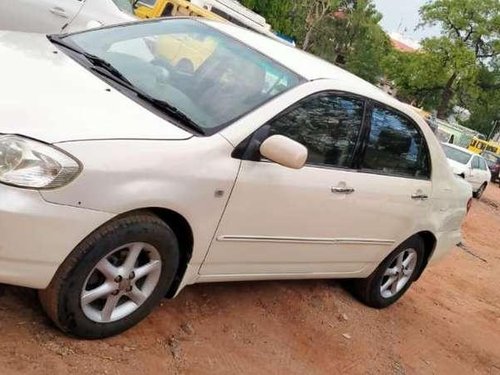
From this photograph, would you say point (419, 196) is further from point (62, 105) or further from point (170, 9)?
point (170, 9)

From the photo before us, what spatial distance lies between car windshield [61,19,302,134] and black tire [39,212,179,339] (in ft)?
1.95

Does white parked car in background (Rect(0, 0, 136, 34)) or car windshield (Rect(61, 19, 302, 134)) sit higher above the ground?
car windshield (Rect(61, 19, 302, 134))

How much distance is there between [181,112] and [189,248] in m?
0.72

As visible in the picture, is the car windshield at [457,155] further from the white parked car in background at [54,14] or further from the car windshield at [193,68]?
the car windshield at [193,68]

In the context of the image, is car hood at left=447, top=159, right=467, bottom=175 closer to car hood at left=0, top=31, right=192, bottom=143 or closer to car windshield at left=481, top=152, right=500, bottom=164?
car windshield at left=481, top=152, right=500, bottom=164

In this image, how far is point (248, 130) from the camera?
11.3ft

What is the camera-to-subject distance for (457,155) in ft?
66.6

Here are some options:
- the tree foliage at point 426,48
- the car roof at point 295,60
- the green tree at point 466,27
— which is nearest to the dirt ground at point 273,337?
the car roof at point 295,60

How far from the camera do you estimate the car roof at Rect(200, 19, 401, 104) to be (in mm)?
4020

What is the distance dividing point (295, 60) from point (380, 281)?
2.07 meters

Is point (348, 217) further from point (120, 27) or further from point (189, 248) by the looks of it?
point (120, 27)

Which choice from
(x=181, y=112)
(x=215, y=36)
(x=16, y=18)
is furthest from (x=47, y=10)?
(x=181, y=112)

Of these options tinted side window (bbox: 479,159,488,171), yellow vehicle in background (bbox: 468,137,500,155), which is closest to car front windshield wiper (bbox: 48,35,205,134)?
tinted side window (bbox: 479,159,488,171)

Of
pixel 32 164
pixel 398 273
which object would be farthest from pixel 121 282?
pixel 398 273
